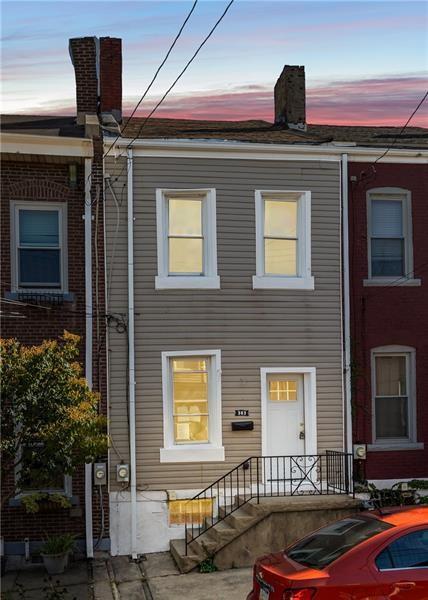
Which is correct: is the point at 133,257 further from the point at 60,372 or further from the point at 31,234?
the point at 60,372

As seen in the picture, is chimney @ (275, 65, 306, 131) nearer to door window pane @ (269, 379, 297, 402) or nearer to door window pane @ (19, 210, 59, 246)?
door window pane @ (269, 379, 297, 402)

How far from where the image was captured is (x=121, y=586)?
1188cm

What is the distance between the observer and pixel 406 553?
25.5ft

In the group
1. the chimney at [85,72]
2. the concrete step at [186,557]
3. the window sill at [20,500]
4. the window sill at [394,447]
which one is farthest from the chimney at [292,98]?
the concrete step at [186,557]

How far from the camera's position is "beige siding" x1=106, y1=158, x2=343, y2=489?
13.9 metres

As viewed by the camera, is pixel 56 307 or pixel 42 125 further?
pixel 42 125

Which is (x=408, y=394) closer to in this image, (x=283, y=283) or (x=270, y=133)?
(x=283, y=283)

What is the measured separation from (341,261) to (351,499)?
4549 mm

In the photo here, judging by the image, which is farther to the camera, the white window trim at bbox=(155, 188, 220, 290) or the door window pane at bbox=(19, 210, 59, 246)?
the white window trim at bbox=(155, 188, 220, 290)

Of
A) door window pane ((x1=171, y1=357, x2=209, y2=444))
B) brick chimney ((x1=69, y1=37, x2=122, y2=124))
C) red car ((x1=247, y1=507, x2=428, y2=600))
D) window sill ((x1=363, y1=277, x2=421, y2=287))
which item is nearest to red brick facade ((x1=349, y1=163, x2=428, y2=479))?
window sill ((x1=363, y1=277, x2=421, y2=287))

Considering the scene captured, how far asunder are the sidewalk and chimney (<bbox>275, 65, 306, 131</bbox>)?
33.1 ft

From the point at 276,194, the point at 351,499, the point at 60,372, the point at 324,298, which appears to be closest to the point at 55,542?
the point at 60,372

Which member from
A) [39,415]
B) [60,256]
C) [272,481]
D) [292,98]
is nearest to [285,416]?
[272,481]

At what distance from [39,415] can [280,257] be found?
646 cm
